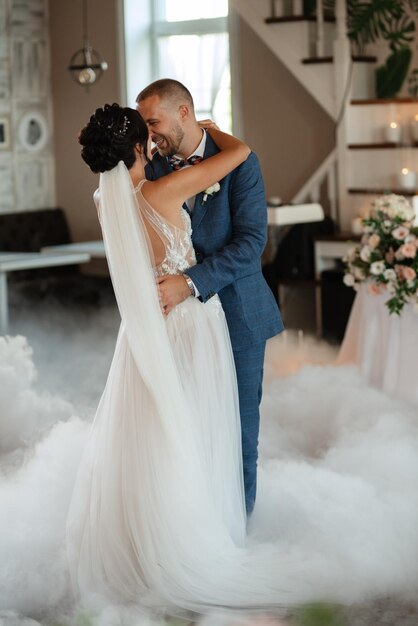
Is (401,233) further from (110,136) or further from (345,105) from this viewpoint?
(345,105)

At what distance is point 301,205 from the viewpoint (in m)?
7.43

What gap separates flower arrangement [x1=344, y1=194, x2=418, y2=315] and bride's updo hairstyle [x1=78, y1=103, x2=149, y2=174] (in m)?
2.26

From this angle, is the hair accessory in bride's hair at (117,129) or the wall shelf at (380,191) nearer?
the hair accessory in bride's hair at (117,129)

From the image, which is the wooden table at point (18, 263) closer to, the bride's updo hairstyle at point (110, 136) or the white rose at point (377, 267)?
the white rose at point (377, 267)

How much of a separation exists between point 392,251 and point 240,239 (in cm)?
193

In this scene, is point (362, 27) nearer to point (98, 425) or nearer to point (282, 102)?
point (282, 102)

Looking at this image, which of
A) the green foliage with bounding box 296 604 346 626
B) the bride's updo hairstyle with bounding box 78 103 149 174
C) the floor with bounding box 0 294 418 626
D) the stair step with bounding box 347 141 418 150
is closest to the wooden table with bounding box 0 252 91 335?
the floor with bounding box 0 294 418 626

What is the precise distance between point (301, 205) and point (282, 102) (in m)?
1.55

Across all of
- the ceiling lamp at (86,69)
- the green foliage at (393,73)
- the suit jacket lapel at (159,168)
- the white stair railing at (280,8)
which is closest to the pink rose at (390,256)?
the suit jacket lapel at (159,168)

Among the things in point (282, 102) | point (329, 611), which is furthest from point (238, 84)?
point (329, 611)

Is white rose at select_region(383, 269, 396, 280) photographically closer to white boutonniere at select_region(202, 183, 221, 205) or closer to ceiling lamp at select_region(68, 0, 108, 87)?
white boutonniere at select_region(202, 183, 221, 205)

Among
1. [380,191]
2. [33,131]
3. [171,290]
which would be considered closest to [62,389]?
[380,191]

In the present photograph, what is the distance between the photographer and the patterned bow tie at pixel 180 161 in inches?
138

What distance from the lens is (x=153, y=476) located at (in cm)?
320
